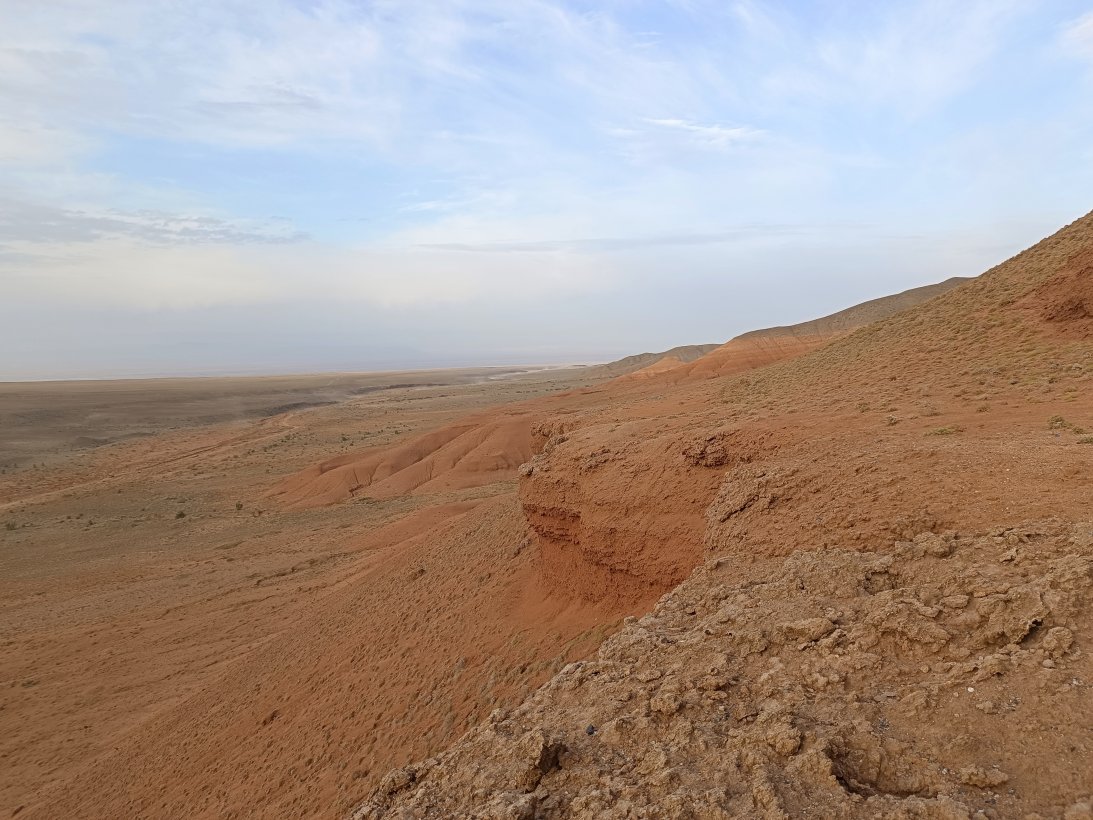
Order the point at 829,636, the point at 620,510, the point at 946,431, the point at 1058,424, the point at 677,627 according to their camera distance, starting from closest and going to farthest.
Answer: the point at 829,636, the point at 677,627, the point at 1058,424, the point at 946,431, the point at 620,510

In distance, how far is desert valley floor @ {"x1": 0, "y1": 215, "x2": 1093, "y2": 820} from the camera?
3.19 m

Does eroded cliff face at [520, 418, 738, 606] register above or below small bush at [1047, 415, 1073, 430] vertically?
below

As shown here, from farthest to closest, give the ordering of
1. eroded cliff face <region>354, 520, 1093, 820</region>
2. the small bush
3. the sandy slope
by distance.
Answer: the small bush, the sandy slope, eroded cliff face <region>354, 520, 1093, 820</region>

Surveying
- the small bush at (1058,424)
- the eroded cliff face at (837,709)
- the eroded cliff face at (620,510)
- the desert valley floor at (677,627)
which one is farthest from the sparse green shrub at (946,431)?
the eroded cliff face at (837,709)

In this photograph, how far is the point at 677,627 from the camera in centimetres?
495

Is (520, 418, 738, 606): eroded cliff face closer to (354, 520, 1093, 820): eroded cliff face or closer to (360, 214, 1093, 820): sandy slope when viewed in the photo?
(360, 214, 1093, 820): sandy slope

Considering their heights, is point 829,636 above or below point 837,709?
above

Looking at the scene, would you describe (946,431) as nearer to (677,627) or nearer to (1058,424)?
(1058,424)

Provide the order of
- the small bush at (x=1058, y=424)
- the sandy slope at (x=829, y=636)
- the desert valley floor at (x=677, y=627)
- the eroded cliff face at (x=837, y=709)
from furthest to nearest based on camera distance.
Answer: the small bush at (x=1058, y=424), the desert valley floor at (x=677, y=627), the sandy slope at (x=829, y=636), the eroded cliff face at (x=837, y=709)

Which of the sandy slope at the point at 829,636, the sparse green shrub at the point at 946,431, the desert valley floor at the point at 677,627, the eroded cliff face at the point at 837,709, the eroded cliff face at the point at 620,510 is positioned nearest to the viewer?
the eroded cliff face at the point at 837,709

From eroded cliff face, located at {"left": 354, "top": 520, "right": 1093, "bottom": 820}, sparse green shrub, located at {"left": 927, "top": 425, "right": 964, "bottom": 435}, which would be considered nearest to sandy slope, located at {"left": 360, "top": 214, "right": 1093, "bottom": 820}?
eroded cliff face, located at {"left": 354, "top": 520, "right": 1093, "bottom": 820}

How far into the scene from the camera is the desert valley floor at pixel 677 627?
3.19 m

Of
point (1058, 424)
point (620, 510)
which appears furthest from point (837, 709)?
point (1058, 424)

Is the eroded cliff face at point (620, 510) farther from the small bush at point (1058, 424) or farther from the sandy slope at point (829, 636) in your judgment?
the small bush at point (1058, 424)
